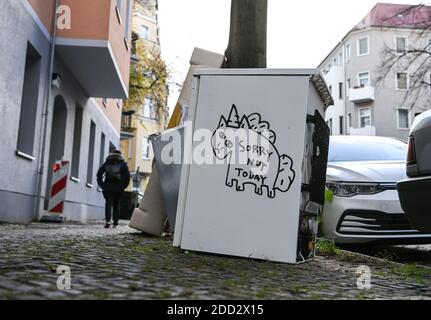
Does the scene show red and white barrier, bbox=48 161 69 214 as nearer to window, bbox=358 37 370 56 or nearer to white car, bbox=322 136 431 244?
white car, bbox=322 136 431 244

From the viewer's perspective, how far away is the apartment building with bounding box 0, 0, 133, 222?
9352 millimetres

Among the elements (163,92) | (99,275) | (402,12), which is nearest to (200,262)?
(99,275)

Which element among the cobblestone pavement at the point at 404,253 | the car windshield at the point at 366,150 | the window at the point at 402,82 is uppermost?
the window at the point at 402,82

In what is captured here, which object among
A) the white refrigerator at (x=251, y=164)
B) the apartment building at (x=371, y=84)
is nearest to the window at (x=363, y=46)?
the apartment building at (x=371, y=84)

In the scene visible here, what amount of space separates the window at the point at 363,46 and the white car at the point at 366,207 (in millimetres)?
46426

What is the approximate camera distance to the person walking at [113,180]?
11.7m

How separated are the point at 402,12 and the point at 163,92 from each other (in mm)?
12539

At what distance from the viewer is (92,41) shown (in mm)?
11820

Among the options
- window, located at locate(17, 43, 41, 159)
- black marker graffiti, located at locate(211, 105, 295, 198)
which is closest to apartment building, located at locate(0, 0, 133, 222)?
window, located at locate(17, 43, 41, 159)

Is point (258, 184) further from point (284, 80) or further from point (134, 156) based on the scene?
point (134, 156)

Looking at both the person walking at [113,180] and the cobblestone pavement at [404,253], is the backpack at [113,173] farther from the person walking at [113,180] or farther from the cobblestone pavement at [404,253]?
the cobblestone pavement at [404,253]

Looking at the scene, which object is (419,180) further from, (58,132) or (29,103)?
(58,132)

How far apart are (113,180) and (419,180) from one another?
27.7ft

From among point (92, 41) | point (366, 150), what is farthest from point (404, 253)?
point (92, 41)
